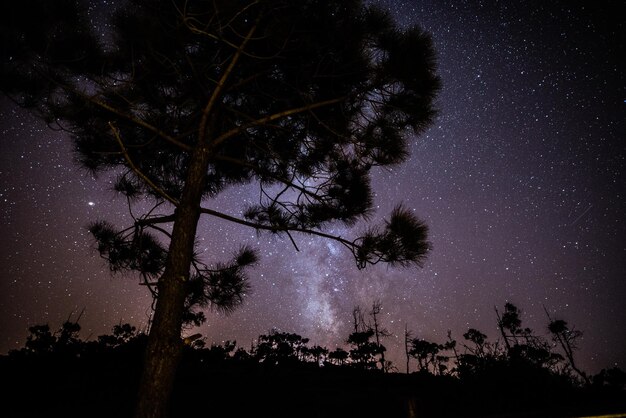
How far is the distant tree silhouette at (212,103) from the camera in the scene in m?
3.29

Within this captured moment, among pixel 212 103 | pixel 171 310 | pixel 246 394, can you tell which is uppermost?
pixel 212 103

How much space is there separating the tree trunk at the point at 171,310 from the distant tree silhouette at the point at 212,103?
1 cm

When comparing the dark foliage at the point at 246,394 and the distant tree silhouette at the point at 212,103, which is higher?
the distant tree silhouette at the point at 212,103

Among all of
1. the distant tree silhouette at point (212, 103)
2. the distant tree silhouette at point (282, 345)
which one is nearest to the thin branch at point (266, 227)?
the distant tree silhouette at point (212, 103)

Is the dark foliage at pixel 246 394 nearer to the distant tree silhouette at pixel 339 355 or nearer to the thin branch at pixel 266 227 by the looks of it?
the thin branch at pixel 266 227

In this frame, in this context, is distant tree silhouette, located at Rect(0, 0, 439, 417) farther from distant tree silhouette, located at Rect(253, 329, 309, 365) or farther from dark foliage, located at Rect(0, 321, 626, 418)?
distant tree silhouette, located at Rect(253, 329, 309, 365)

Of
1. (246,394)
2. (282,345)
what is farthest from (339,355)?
(246,394)

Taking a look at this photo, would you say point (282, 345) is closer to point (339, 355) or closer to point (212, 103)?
point (339, 355)

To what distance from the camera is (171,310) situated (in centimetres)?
301

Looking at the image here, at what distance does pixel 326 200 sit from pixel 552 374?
35.2ft

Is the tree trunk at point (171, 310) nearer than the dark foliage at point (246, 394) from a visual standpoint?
Yes

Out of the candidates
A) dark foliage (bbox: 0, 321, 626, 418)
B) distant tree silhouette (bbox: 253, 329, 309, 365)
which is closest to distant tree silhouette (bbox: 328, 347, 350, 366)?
distant tree silhouette (bbox: 253, 329, 309, 365)

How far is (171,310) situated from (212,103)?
96.7 inches

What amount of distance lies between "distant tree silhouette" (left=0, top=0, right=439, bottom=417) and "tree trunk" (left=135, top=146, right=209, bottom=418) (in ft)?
0.04
